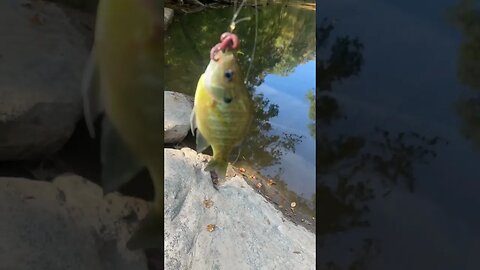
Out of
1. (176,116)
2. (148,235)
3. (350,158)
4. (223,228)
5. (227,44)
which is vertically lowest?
(223,228)

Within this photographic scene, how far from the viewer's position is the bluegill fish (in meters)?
1.03

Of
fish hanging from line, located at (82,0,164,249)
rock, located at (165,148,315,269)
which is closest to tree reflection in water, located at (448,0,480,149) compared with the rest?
fish hanging from line, located at (82,0,164,249)

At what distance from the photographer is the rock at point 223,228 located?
2754 millimetres

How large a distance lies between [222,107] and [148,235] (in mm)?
316

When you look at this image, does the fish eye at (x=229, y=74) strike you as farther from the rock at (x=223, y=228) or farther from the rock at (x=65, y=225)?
Result: the rock at (x=223, y=228)

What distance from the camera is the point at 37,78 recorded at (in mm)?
1129

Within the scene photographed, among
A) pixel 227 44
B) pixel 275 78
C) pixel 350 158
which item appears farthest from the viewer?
pixel 275 78

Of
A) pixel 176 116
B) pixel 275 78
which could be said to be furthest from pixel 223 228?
pixel 275 78

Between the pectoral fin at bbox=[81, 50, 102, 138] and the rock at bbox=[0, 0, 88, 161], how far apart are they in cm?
1

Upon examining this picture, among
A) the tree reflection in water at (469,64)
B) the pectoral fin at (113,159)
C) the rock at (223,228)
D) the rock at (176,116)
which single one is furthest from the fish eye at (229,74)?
the rock at (176,116)

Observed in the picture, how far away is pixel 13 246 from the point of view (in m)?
1.12

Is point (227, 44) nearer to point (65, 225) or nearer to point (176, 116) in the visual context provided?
point (65, 225)

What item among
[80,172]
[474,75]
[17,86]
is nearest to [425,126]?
[474,75]

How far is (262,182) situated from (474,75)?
186 cm
